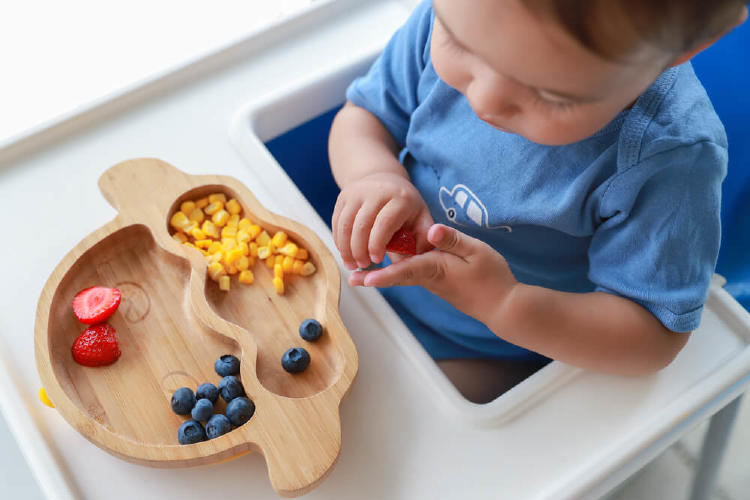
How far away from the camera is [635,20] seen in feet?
1.39

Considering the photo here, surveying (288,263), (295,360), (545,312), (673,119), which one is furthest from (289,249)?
(673,119)

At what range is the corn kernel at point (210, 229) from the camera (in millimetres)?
724

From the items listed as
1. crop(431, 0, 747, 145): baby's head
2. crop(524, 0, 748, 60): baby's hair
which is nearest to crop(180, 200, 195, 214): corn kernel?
crop(431, 0, 747, 145): baby's head

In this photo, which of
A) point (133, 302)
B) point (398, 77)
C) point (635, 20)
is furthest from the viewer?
point (398, 77)

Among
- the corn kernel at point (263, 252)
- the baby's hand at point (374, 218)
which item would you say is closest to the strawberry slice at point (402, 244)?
the baby's hand at point (374, 218)

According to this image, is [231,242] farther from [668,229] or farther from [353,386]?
[668,229]

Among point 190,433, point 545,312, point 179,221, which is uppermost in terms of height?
point 179,221

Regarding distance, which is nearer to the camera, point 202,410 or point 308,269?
point 202,410

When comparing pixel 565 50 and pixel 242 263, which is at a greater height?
pixel 565 50

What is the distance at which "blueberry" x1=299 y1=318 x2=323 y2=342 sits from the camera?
66 cm

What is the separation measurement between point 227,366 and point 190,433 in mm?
69

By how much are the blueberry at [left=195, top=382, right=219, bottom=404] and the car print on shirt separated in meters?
0.33

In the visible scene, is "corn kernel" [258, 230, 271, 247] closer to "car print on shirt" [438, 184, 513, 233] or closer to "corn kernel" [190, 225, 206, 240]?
"corn kernel" [190, 225, 206, 240]

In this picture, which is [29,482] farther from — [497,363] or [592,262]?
[592,262]
